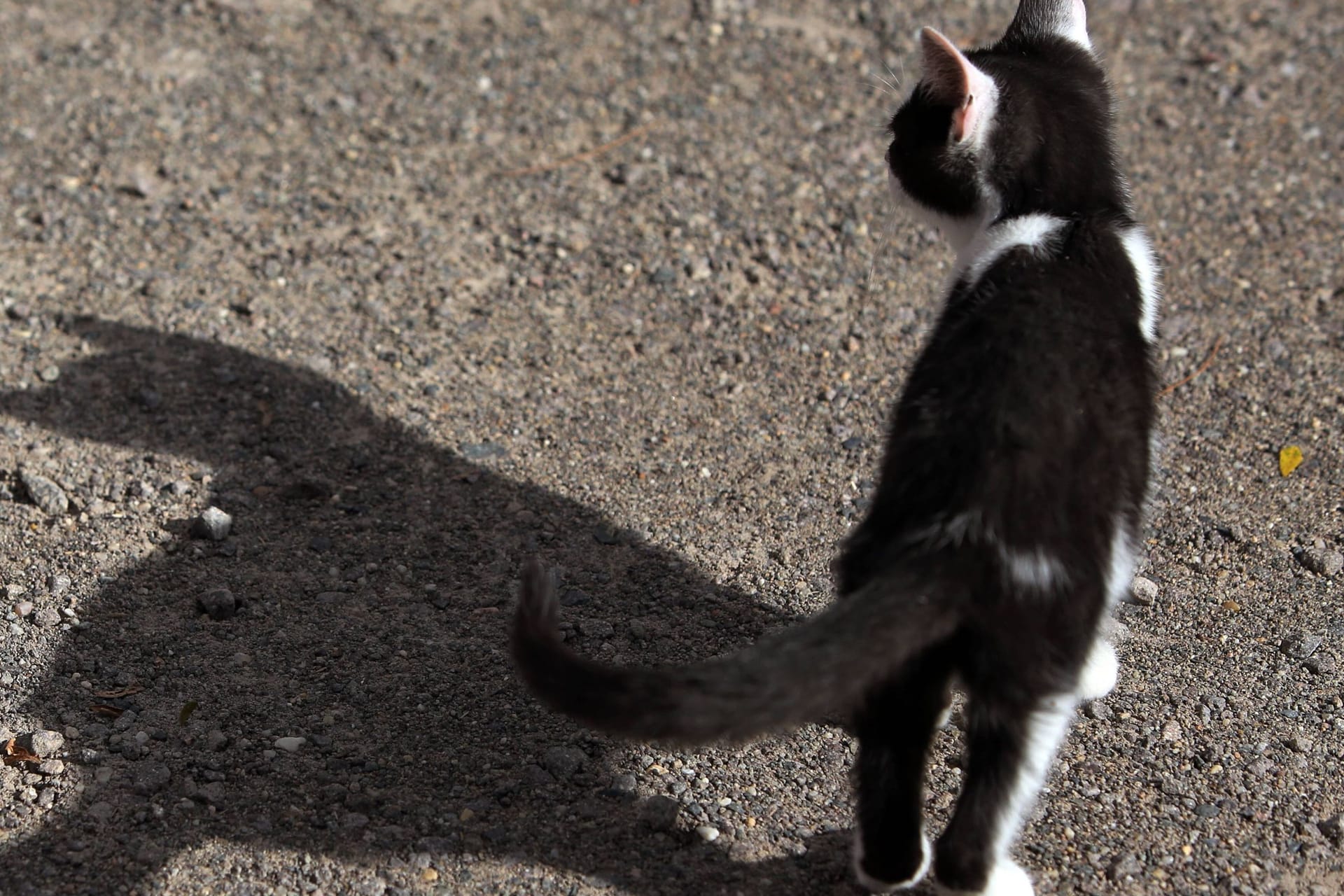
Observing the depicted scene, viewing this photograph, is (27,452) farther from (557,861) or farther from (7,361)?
(557,861)

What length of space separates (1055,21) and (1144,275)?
84 cm

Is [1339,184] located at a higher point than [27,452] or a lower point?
higher

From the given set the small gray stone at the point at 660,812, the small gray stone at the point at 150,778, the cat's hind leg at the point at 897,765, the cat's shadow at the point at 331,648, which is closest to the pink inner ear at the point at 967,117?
the cat's hind leg at the point at 897,765

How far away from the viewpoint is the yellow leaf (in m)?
4.01

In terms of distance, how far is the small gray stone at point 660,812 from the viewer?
2938 mm

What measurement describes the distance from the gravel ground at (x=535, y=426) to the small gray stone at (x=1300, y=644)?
32 mm

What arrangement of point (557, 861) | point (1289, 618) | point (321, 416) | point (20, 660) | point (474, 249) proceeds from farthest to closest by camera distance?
point (474, 249) → point (321, 416) → point (1289, 618) → point (20, 660) → point (557, 861)

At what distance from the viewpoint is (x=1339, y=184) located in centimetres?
516

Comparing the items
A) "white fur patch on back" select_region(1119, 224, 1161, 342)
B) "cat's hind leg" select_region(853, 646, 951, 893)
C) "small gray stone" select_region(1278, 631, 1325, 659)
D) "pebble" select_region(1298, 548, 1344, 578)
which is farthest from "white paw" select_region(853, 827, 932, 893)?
"pebble" select_region(1298, 548, 1344, 578)

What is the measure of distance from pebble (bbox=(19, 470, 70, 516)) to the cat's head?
2.39 meters

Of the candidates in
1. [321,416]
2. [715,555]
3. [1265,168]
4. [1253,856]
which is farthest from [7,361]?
[1265,168]

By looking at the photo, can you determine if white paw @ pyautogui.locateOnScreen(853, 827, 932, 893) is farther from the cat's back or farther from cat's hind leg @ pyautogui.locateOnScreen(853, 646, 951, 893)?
the cat's back

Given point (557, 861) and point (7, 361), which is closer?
point (557, 861)

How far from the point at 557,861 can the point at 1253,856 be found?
4.88 ft
